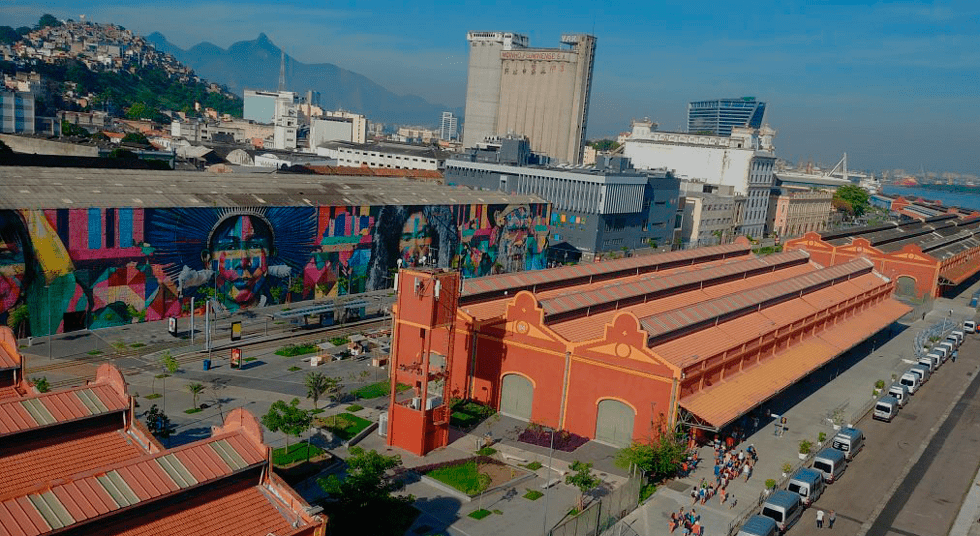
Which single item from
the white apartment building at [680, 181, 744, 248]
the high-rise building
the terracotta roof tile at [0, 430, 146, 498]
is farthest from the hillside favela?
the high-rise building

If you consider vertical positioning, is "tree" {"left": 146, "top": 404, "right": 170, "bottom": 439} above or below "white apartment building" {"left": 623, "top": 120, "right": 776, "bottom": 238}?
below

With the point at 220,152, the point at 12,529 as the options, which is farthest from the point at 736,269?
the point at 220,152

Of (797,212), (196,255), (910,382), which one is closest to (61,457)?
(196,255)

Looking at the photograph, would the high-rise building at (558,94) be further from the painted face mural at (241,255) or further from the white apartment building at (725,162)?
the painted face mural at (241,255)

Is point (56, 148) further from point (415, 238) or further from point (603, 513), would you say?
point (603, 513)

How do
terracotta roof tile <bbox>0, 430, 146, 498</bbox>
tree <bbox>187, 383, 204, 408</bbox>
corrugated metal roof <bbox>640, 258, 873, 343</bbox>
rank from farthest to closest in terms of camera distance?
corrugated metal roof <bbox>640, 258, 873, 343</bbox> < tree <bbox>187, 383, 204, 408</bbox> < terracotta roof tile <bbox>0, 430, 146, 498</bbox>

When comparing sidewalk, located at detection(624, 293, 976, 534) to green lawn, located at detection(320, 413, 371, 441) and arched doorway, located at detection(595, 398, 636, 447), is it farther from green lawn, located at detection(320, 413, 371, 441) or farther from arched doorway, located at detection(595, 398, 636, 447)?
green lawn, located at detection(320, 413, 371, 441)

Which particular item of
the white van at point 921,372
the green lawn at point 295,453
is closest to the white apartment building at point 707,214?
the white van at point 921,372
